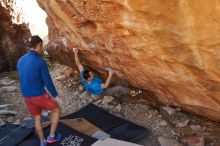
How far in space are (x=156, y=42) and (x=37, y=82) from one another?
1.64 metres

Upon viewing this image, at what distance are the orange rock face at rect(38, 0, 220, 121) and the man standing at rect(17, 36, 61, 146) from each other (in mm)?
895

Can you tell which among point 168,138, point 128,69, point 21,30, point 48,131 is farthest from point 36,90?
point 21,30

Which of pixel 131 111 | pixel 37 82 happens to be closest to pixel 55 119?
pixel 37 82

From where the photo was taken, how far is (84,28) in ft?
19.2

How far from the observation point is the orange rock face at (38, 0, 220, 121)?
4.30 meters

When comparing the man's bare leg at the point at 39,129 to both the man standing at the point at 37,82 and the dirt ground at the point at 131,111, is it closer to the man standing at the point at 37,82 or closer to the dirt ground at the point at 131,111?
the man standing at the point at 37,82

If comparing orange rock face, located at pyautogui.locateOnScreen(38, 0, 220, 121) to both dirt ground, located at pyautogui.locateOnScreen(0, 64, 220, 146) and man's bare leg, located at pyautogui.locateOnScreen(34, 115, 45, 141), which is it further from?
man's bare leg, located at pyautogui.locateOnScreen(34, 115, 45, 141)

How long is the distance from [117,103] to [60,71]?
1.97 m

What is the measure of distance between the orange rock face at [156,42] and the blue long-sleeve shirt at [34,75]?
0.93m

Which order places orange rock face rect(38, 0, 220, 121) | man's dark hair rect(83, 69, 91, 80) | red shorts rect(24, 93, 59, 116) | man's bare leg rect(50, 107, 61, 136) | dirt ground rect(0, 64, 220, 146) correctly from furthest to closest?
man's dark hair rect(83, 69, 91, 80) → dirt ground rect(0, 64, 220, 146) → man's bare leg rect(50, 107, 61, 136) → red shorts rect(24, 93, 59, 116) → orange rock face rect(38, 0, 220, 121)

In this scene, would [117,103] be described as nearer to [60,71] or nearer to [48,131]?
[48,131]

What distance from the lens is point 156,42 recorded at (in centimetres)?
479

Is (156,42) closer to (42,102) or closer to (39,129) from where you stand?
(42,102)

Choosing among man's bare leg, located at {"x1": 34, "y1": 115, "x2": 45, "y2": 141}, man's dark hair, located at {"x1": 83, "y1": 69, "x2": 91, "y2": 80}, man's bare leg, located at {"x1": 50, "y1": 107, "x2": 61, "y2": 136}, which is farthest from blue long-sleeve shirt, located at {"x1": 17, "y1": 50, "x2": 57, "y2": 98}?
man's dark hair, located at {"x1": 83, "y1": 69, "x2": 91, "y2": 80}
